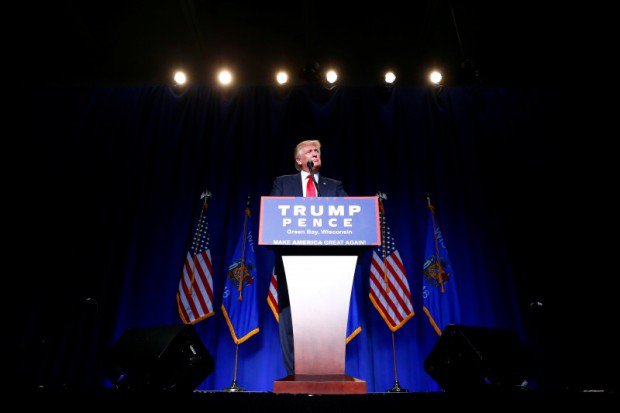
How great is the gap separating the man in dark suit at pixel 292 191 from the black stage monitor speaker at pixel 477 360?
3.73ft

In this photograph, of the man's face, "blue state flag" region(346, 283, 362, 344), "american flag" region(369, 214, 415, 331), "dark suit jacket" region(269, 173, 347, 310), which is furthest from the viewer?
"american flag" region(369, 214, 415, 331)

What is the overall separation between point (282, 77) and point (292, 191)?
2545 mm

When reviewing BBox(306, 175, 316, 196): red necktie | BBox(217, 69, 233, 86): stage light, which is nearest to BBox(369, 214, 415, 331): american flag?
BBox(306, 175, 316, 196): red necktie

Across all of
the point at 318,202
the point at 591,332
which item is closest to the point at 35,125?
the point at 318,202

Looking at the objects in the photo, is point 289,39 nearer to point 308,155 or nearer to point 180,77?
point 180,77

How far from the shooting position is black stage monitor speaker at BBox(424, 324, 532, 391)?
2.19m

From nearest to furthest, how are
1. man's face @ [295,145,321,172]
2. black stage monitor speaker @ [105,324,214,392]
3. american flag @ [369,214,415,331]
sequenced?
black stage monitor speaker @ [105,324,214,392] < man's face @ [295,145,321,172] < american flag @ [369,214,415,331]

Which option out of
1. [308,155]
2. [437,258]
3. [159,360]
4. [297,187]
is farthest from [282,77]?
[159,360]

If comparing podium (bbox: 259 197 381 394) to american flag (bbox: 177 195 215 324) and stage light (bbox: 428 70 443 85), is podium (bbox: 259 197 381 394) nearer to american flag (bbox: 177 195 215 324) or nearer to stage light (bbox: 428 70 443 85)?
american flag (bbox: 177 195 215 324)

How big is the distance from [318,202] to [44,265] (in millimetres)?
3968

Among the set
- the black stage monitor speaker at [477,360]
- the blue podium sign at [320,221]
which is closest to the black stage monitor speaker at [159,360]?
the blue podium sign at [320,221]

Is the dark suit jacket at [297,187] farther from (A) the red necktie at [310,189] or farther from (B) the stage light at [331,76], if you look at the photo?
(B) the stage light at [331,76]

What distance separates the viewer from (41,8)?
16.4ft

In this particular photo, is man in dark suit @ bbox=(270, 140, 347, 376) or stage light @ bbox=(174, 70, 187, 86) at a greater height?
Answer: stage light @ bbox=(174, 70, 187, 86)
